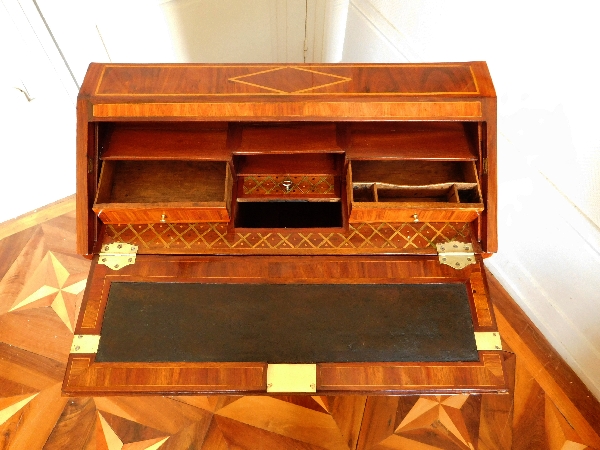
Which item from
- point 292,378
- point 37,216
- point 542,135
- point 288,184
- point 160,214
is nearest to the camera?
point 292,378

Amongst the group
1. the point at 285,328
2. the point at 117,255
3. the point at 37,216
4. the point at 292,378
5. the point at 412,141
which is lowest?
the point at 292,378

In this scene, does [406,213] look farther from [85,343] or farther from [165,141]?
[85,343]

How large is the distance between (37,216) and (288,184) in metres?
1.50

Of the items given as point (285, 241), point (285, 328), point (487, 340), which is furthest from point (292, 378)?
point (487, 340)

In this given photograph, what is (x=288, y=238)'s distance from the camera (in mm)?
1210

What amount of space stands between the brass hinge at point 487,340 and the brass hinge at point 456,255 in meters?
0.18

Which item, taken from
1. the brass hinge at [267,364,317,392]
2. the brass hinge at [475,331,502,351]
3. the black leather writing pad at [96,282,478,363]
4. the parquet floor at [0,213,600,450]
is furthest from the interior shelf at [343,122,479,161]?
the parquet floor at [0,213,600,450]

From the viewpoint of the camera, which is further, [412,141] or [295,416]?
[295,416]

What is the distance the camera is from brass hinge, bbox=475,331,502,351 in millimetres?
1086

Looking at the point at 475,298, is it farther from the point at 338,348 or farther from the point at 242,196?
the point at 242,196

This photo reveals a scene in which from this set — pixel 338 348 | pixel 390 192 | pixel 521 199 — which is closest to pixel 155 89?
pixel 390 192

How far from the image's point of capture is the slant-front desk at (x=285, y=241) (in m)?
1.07

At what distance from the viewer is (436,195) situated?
1.30 m

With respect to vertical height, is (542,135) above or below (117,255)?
above
